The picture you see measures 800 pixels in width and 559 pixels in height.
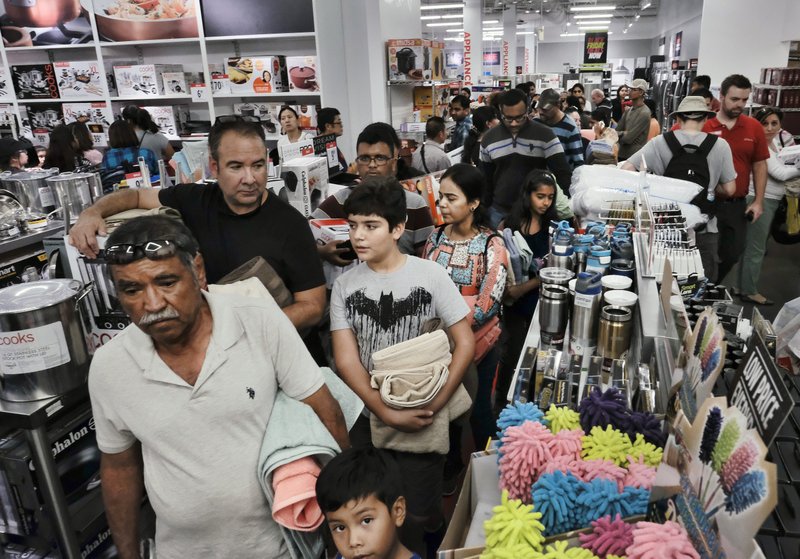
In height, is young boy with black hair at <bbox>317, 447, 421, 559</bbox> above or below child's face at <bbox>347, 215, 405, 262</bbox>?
below

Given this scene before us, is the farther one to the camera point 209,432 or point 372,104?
point 372,104

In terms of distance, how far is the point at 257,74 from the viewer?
20.6ft

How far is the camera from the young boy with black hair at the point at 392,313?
208 cm

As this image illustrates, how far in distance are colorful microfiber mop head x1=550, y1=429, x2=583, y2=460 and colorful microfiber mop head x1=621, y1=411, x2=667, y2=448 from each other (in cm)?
12

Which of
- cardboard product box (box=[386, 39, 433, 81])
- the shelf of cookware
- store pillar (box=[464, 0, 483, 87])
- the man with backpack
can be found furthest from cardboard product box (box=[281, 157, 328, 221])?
store pillar (box=[464, 0, 483, 87])

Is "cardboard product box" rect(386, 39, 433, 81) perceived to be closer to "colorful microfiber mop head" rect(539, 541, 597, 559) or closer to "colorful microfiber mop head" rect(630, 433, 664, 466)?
"colorful microfiber mop head" rect(630, 433, 664, 466)

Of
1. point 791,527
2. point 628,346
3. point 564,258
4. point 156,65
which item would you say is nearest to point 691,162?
point 564,258

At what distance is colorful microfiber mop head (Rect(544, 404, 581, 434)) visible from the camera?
1354 mm

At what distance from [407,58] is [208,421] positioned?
5.83 meters

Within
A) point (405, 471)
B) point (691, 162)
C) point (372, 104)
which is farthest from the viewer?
point (372, 104)

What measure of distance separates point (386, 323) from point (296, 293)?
349mm

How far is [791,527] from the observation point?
34.0 inches

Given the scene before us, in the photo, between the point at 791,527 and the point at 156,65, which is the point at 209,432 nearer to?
the point at 791,527

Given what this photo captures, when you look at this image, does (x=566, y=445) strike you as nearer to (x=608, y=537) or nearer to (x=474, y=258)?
(x=608, y=537)
